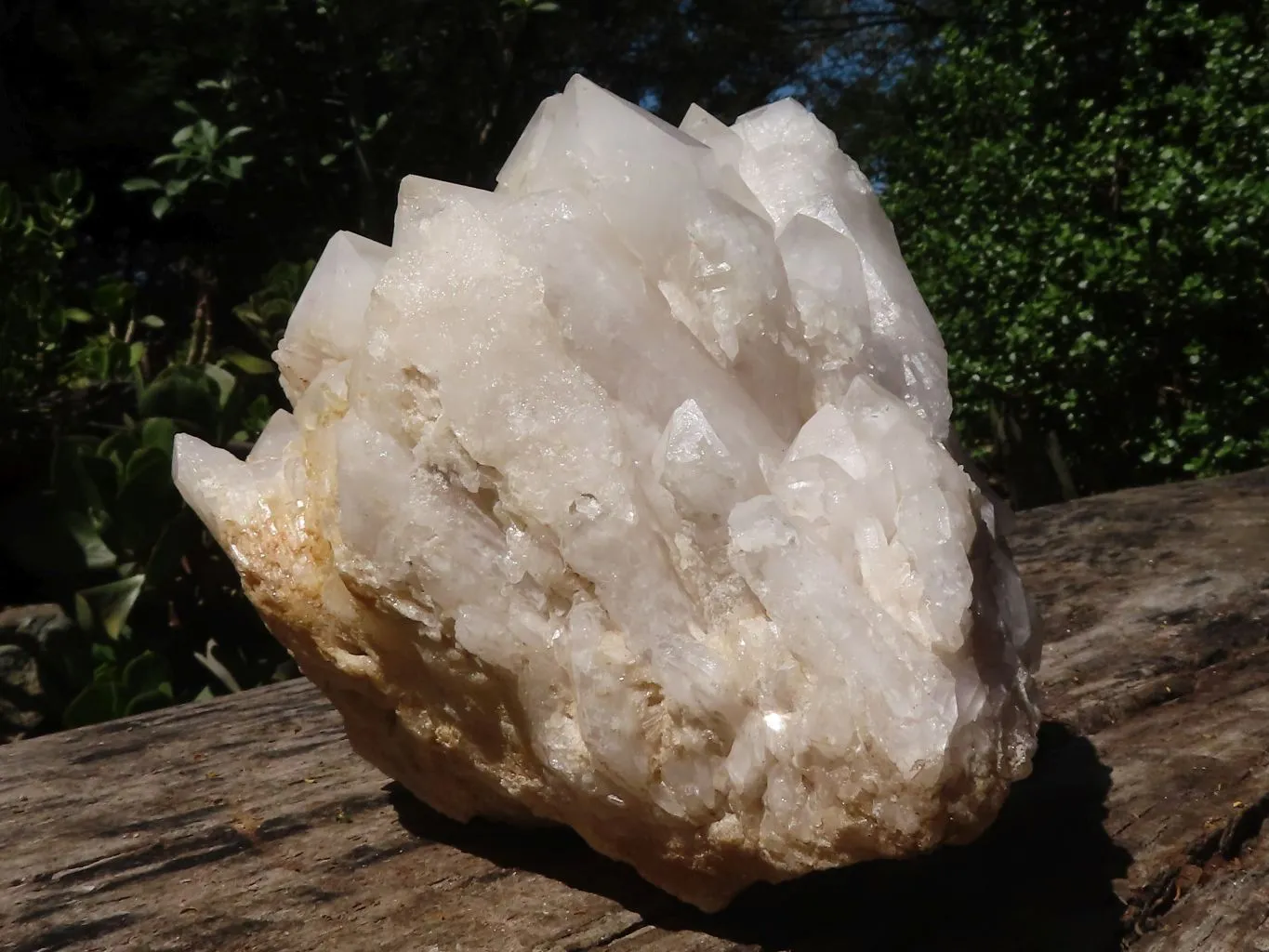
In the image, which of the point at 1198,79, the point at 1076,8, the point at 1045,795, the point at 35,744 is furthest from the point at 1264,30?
the point at 35,744

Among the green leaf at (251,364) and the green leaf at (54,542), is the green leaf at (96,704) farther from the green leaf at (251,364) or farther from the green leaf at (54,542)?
the green leaf at (251,364)

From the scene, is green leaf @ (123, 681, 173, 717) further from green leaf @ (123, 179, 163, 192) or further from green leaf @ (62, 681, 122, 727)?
green leaf @ (123, 179, 163, 192)

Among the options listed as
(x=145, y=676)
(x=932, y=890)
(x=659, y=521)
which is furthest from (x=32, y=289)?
(x=932, y=890)

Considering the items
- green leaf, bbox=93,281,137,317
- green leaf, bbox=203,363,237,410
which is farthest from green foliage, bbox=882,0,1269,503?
green leaf, bbox=93,281,137,317

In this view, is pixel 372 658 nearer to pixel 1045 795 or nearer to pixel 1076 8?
pixel 1045 795

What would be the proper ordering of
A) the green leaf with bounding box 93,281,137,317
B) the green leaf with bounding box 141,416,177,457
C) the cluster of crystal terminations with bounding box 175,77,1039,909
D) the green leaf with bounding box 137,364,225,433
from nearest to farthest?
the cluster of crystal terminations with bounding box 175,77,1039,909 < the green leaf with bounding box 141,416,177,457 < the green leaf with bounding box 137,364,225,433 < the green leaf with bounding box 93,281,137,317

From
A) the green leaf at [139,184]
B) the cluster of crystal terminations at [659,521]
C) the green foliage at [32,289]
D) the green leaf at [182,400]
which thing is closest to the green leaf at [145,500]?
the green leaf at [182,400]
